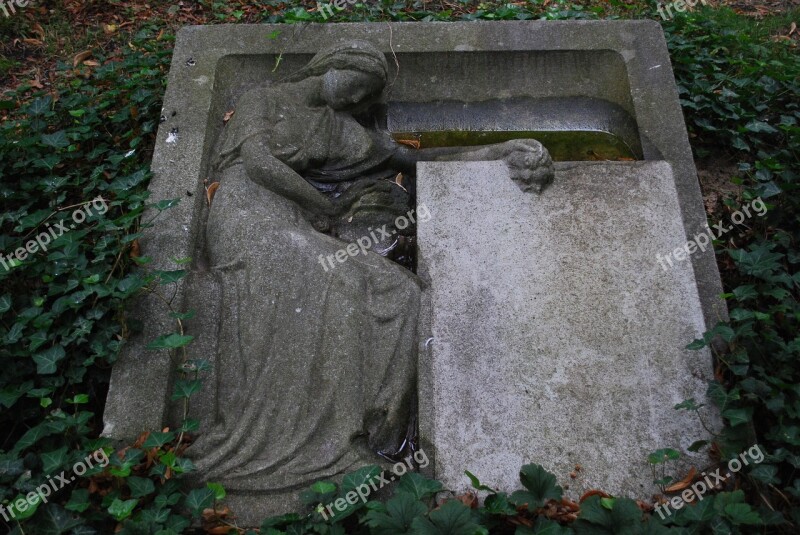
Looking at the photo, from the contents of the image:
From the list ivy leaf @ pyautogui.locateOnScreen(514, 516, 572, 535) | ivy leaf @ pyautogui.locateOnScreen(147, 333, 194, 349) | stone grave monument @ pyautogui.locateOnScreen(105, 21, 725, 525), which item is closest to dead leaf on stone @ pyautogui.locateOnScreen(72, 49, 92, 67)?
stone grave monument @ pyautogui.locateOnScreen(105, 21, 725, 525)

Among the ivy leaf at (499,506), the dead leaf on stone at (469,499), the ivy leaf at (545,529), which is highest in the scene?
the dead leaf on stone at (469,499)

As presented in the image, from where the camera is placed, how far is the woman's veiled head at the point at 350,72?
13.4ft

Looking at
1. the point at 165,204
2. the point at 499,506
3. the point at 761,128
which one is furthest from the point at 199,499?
the point at 761,128

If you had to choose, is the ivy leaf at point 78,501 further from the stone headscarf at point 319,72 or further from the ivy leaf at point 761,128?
the ivy leaf at point 761,128

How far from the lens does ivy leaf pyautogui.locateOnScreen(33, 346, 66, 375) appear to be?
3.24m

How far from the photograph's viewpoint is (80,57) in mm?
5875

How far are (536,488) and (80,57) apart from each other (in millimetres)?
4964

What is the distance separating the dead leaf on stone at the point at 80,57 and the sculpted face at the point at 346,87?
2716mm

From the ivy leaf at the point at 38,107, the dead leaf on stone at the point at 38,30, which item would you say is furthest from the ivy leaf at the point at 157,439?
the dead leaf on stone at the point at 38,30

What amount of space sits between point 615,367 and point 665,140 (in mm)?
1589

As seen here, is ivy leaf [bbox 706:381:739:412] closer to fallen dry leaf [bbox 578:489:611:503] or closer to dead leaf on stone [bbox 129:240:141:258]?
fallen dry leaf [bbox 578:489:611:503]

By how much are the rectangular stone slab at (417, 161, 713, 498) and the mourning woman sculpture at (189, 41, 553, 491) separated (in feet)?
0.58

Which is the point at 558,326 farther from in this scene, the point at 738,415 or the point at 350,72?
the point at 350,72

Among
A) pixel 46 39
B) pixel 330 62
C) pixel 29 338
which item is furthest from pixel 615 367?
pixel 46 39
